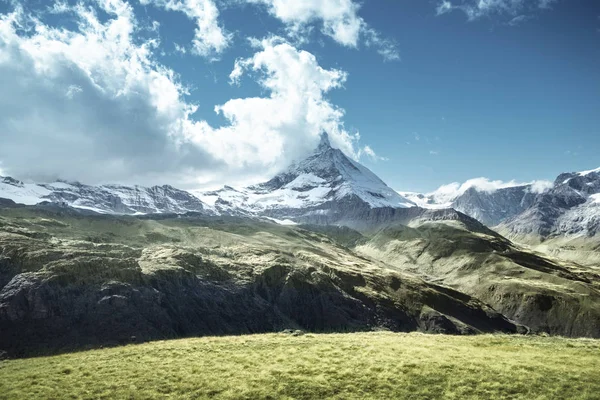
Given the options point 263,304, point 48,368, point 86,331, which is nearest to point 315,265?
point 263,304

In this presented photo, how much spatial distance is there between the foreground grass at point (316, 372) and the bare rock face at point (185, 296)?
27.4 m

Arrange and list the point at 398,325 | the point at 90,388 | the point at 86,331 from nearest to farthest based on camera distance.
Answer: the point at 90,388 → the point at 86,331 → the point at 398,325

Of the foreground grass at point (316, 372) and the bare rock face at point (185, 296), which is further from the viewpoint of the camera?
the bare rock face at point (185, 296)

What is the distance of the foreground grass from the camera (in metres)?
33.1

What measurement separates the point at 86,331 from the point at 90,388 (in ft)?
131

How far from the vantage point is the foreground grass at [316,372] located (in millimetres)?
33125

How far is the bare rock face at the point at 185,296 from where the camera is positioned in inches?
2830

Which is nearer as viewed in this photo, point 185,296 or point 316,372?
point 316,372

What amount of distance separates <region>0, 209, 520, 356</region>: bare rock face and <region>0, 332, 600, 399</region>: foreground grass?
2740 cm

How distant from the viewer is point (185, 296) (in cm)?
9519

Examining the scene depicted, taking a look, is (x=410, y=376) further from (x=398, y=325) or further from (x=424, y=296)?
(x=424, y=296)

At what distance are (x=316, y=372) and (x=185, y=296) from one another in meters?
64.1

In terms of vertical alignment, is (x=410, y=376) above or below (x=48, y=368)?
above

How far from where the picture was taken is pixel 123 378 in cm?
3706
